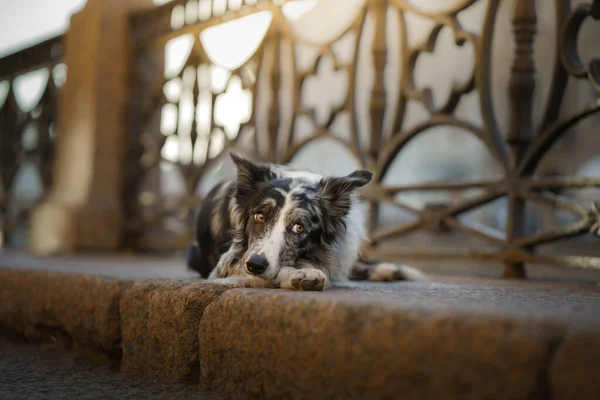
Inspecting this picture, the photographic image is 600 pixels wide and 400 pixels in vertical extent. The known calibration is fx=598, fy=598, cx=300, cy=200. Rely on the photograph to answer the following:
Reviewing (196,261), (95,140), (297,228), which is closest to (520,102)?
(297,228)

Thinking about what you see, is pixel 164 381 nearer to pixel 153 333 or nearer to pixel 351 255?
pixel 153 333

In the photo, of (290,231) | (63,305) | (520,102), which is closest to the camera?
(290,231)

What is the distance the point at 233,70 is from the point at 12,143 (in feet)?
14.6

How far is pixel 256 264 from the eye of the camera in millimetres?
2514

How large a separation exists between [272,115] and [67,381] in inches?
125

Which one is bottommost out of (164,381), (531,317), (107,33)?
(164,381)

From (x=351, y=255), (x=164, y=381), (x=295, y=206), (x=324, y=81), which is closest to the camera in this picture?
(x=164, y=381)

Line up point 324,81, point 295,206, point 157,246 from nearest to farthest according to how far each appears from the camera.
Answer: point 295,206, point 157,246, point 324,81

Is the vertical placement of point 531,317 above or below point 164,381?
above

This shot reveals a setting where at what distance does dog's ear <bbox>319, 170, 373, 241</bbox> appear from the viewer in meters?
2.99

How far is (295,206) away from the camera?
110 inches

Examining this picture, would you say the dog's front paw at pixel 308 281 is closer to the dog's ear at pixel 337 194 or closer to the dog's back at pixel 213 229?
the dog's ear at pixel 337 194

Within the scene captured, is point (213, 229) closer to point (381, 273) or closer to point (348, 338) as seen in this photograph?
point (381, 273)

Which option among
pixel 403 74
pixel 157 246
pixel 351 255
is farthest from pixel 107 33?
pixel 351 255
